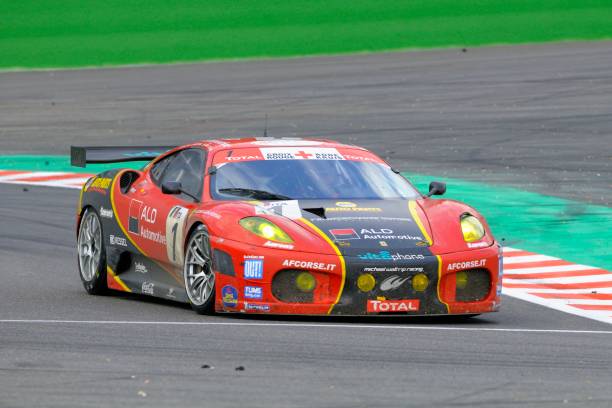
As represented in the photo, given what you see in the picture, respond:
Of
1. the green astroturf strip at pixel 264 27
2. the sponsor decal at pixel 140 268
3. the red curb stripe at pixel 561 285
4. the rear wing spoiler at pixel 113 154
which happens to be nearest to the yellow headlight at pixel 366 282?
the sponsor decal at pixel 140 268

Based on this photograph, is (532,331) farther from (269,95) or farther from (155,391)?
(269,95)

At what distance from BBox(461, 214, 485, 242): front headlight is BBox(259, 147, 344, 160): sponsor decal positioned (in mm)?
1272

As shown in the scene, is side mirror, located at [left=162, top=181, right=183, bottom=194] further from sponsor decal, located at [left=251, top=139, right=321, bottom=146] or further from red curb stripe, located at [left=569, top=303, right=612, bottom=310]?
red curb stripe, located at [left=569, top=303, right=612, bottom=310]

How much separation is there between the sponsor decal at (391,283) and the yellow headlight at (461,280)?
43cm

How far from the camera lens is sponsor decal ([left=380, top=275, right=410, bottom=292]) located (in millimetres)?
9531

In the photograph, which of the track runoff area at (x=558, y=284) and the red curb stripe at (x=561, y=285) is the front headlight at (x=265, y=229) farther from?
the red curb stripe at (x=561, y=285)

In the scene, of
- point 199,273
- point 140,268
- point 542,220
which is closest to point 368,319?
point 199,273

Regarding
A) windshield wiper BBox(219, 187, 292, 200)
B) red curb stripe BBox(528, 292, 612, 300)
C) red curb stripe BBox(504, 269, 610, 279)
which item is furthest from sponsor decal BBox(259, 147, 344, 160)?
red curb stripe BBox(504, 269, 610, 279)

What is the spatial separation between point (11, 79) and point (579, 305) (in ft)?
74.4

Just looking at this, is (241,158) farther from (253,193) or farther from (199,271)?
(199,271)

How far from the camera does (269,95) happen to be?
27625 mm

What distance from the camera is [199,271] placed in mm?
10094

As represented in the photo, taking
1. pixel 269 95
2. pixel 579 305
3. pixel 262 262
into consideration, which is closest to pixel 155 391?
pixel 262 262

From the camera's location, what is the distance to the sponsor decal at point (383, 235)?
31.9 ft
